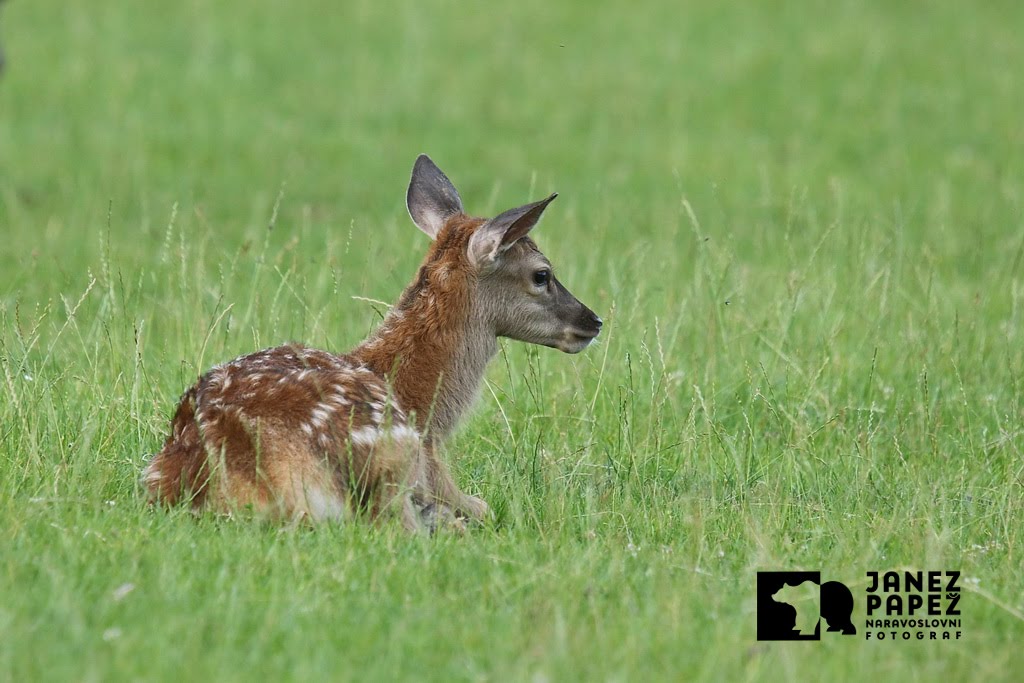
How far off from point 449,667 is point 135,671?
2.78ft

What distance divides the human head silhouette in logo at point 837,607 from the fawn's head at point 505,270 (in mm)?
1960

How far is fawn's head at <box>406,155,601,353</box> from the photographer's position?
6.24 m

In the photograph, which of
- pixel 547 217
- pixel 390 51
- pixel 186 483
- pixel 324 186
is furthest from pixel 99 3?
pixel 186 483

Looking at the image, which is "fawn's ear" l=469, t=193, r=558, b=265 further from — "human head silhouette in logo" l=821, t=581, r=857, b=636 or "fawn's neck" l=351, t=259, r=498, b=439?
"human head silhouette in logo" l=821, t=581, r=857, b=636

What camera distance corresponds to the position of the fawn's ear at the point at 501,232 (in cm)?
600

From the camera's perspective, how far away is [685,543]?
17.6ft

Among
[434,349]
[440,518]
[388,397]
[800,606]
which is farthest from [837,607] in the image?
[434,349]

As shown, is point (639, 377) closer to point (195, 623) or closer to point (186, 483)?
point (186, 483)

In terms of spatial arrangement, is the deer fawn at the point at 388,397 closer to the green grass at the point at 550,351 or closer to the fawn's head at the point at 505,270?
the fawn's head at the point at 505,270

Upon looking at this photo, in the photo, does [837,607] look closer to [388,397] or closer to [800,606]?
[800,606]

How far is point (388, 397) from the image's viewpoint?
208 inches

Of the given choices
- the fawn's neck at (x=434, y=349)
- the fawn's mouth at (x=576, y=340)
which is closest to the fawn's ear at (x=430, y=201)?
the fawn's neck at (x=434, y=349)

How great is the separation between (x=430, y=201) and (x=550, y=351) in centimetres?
139

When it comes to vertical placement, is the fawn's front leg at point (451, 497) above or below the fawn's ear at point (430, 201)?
below
